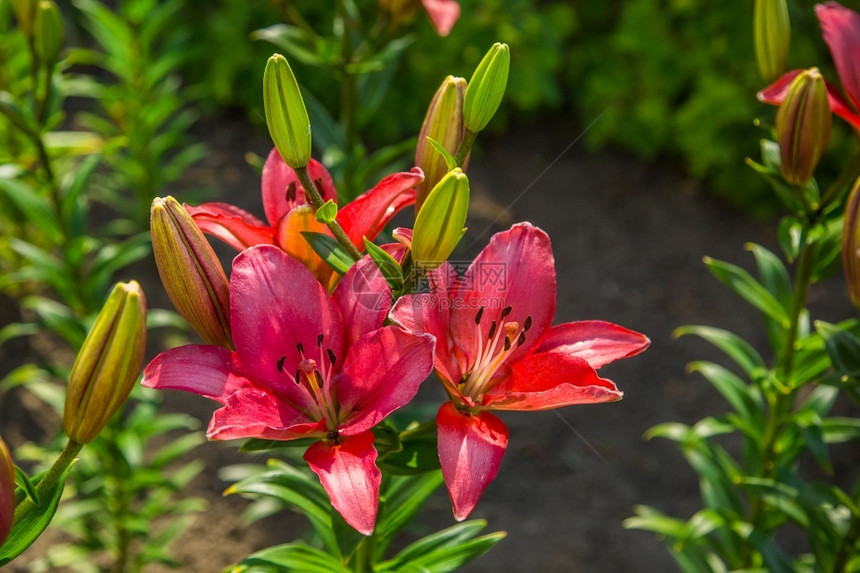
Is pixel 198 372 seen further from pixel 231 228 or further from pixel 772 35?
pixel 772 35

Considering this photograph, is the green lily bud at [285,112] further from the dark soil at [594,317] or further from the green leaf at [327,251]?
the dark soil at [594,317]

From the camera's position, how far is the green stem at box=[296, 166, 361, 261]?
961 millimetres

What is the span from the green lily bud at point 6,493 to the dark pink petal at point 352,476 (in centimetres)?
29

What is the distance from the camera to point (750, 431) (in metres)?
1.65

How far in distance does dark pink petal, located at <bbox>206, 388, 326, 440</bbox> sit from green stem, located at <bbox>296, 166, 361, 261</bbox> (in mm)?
187

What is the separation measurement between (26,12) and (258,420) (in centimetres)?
105

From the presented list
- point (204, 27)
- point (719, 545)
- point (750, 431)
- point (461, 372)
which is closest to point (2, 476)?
point (461, 372)

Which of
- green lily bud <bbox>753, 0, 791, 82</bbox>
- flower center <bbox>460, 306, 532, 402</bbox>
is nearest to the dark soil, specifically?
green lily bud <bbox>753, 0, 791, 82</bbox>

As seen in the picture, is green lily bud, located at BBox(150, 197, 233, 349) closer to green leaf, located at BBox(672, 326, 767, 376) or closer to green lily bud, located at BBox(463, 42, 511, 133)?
green lily bud, located at BBox(463, 42, 511, 133)

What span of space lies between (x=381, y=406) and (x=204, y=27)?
3.24 m

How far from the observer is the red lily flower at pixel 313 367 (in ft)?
2.90

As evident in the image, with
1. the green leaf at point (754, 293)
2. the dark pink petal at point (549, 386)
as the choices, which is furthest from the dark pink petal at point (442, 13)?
the dark pink petal at point (549, 386)

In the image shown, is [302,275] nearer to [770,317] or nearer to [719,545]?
[770,317]

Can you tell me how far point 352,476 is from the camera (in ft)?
2.88
